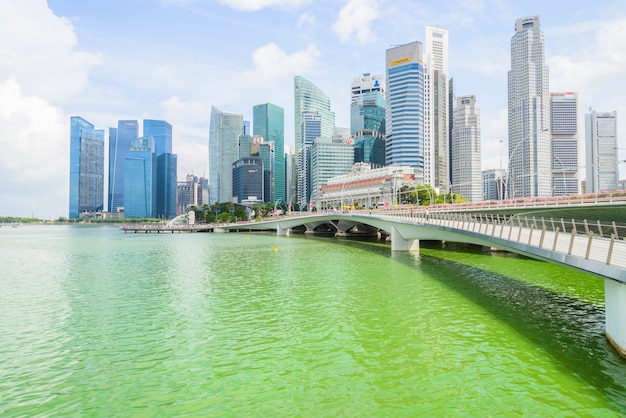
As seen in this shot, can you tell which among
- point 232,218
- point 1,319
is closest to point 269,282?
point 1,319

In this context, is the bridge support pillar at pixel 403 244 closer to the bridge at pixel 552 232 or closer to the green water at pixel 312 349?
the bridge at pixel 552 232

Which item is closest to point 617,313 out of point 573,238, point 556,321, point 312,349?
point 573,238

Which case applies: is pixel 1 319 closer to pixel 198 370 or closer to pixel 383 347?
pixel 198 370

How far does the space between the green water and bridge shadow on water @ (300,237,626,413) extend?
80mm

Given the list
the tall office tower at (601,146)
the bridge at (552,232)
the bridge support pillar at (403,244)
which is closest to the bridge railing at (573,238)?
the bridge at (552,232)

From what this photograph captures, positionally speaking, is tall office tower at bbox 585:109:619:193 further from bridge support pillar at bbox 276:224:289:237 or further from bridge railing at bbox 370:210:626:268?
bridge railing at bbox 370:210:626:268

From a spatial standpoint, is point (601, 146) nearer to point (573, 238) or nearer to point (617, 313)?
point (573, 238)

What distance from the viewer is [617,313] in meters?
14.2

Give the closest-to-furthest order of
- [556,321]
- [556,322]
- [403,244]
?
[556,322], [556,321], [403,244]

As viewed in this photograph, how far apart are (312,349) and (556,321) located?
41.2 ft

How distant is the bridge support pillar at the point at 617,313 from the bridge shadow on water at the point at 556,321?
0.43 m

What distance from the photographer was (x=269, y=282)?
107 feet

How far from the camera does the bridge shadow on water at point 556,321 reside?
516 inches

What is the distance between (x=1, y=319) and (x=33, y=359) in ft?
28.3
